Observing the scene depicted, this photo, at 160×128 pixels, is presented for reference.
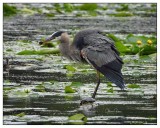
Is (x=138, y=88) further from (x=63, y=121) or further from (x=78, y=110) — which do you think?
(x=63, y=121)

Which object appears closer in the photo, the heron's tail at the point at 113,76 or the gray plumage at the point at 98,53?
the heron's tail at the point at 113,76

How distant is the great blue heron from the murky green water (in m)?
0.39

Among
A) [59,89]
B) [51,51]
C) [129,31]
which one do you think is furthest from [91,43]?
[129,31]

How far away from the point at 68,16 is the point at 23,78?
1265 centimetres

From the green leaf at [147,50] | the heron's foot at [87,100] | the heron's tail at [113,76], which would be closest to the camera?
the heron's foot at [87,100]

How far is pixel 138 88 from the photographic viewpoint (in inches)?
424

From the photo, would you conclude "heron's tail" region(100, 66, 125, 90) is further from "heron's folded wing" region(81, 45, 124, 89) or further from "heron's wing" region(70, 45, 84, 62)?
"heron's wing" region(70, 45, 84, 62)

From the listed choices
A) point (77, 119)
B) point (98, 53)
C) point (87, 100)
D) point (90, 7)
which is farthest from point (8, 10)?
point (77, 119)

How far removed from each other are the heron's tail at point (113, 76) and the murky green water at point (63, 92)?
11.0 inches

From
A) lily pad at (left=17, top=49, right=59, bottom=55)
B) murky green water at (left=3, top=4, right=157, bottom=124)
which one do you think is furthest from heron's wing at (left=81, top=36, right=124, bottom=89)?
lily pad at (left=17, top=49, right=59, bottom=55)

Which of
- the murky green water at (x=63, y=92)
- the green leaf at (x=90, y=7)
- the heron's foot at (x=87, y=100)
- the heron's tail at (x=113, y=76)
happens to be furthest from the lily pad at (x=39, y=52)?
the green leaf at (x=90, y=7)

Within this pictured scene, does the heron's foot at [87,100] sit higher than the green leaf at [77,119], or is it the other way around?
the green leaf at [77,119]

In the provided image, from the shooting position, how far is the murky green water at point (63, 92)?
8.66 meters

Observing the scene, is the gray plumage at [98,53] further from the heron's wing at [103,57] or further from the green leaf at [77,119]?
the green leaf at [77,119]
